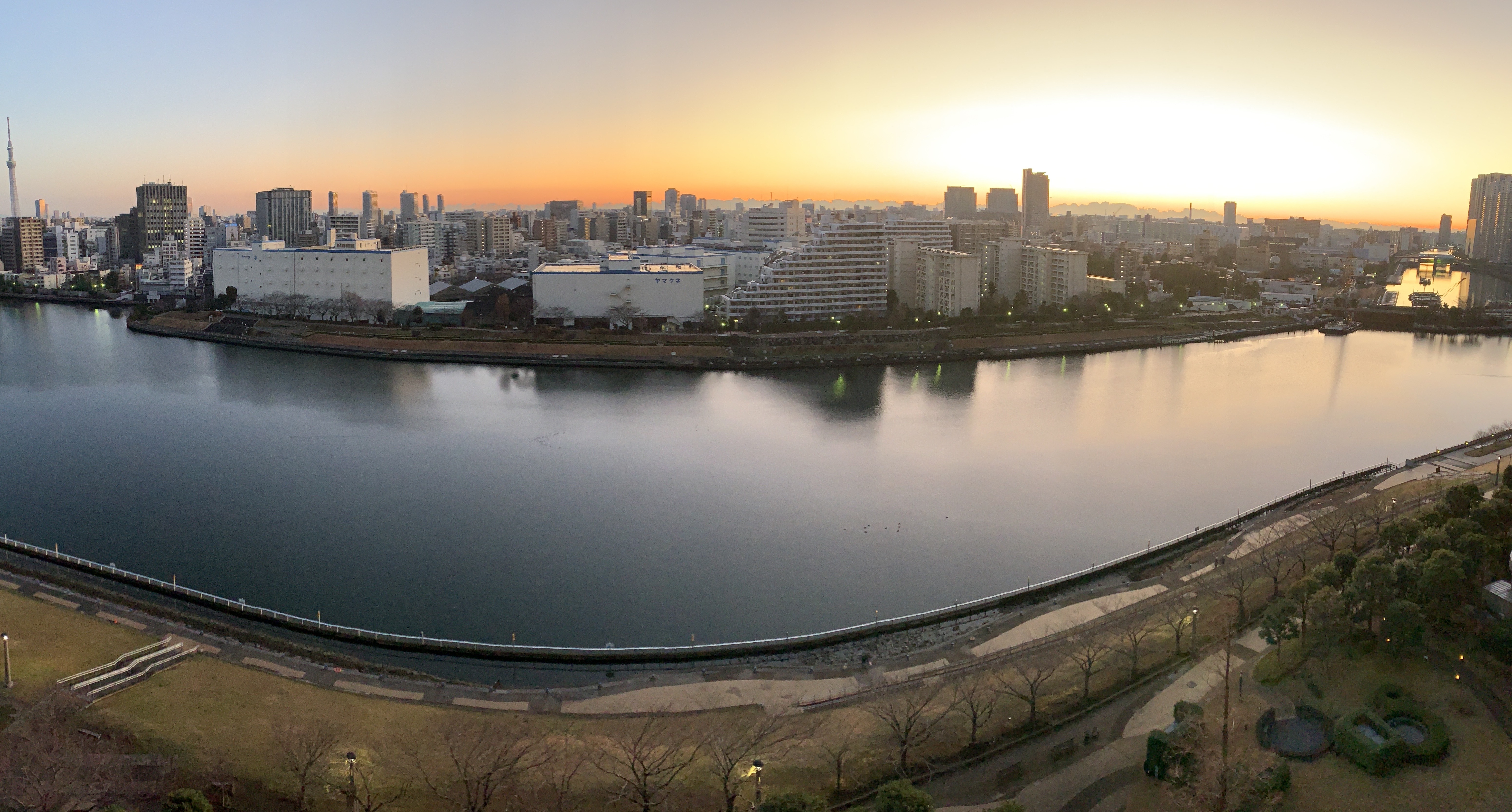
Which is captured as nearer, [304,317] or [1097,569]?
[1097,569]

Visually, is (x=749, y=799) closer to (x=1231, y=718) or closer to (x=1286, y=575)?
(x=1231, y=718)

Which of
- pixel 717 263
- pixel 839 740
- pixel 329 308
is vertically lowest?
pixel 839 740

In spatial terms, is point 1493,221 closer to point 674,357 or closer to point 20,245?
point 674,357

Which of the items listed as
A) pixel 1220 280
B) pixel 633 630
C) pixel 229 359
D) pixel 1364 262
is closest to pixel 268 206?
pixel 229 359

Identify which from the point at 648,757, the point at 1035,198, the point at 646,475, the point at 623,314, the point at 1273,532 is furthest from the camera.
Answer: the point at 1035,198

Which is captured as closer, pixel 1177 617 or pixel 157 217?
pixel 1177 617

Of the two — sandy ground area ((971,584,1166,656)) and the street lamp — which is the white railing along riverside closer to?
sandy ground area ((971,584,1166,656))

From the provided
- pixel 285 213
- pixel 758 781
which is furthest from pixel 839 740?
pixel 285 213
